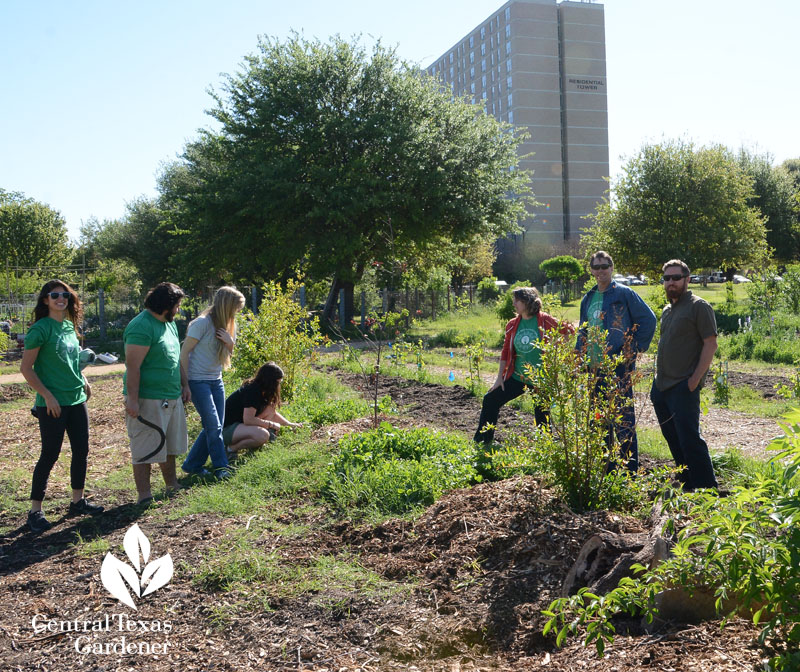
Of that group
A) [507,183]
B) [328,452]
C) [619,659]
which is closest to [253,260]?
[507,183]

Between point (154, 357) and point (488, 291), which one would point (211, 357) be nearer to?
point (154, 357)

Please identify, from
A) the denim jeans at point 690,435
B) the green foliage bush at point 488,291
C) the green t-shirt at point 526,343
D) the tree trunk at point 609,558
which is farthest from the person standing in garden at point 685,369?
the green foliage bush at point 488,291

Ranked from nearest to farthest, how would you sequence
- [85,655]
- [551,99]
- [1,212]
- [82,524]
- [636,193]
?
[85,655], [82,524], [636,193], [1,212], [551,99]

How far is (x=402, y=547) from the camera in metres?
4.16

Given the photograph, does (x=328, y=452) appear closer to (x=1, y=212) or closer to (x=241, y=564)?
(x=241, y=564)

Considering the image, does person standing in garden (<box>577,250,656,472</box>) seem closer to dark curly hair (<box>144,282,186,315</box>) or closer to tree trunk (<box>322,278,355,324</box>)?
dark curly hair (<box>144,282,186,315</box>)

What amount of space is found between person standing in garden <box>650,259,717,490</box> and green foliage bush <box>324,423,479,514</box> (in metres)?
1.45

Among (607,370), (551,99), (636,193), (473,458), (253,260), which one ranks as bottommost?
(473,458)

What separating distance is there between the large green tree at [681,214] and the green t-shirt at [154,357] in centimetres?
2382

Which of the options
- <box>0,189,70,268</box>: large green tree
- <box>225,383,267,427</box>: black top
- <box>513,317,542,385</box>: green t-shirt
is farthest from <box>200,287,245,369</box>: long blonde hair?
<box>0,189,70,268</box>: large green tree

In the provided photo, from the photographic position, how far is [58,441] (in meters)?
5.14

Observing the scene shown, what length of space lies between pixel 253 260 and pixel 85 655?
22.2 meters

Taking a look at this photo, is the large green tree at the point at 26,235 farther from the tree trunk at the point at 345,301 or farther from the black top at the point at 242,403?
the black top at the point at 242,403

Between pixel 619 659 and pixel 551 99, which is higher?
pixel 551 99
